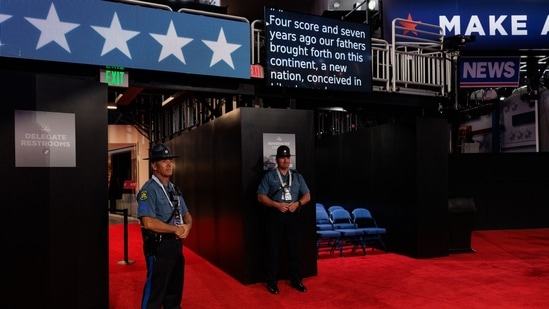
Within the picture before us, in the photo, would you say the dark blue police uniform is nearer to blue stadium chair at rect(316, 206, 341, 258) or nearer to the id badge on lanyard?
the id badge on lanyard

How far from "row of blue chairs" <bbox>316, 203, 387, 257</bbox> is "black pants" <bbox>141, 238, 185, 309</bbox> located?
409cm

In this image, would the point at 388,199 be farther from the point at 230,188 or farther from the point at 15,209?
the point at 15,209

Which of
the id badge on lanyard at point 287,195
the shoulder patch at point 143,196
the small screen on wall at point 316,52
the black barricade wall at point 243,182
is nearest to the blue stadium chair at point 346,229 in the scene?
the black barricade wall at point 243,182

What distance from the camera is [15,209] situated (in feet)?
13.7

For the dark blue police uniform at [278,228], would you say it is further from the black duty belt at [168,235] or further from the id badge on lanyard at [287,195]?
the black duty belt at [168,235]

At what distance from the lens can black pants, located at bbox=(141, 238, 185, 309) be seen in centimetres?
374

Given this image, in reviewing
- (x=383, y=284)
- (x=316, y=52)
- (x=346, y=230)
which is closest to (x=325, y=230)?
(x=346, y=230)

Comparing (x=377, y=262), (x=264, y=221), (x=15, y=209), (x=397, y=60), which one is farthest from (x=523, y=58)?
(x=15, y=209)

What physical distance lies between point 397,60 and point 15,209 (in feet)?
20.4

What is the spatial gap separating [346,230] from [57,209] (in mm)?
4889

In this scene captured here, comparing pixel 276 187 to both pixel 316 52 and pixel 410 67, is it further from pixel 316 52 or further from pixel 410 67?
pixel 410 67

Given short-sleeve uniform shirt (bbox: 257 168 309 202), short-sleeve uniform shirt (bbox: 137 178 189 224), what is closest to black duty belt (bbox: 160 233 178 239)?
short-sleeve uniform shirt (bbox: 137 178 189 224)

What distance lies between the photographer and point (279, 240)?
5738mm

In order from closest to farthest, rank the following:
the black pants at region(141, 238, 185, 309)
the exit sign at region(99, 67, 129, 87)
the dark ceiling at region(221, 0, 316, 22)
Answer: the black pants at region(141, 238, 185, 309) → the exit sign at region(99, 67, 129, 87) → the dark ceiling at region(221, 0, 316, 22)
